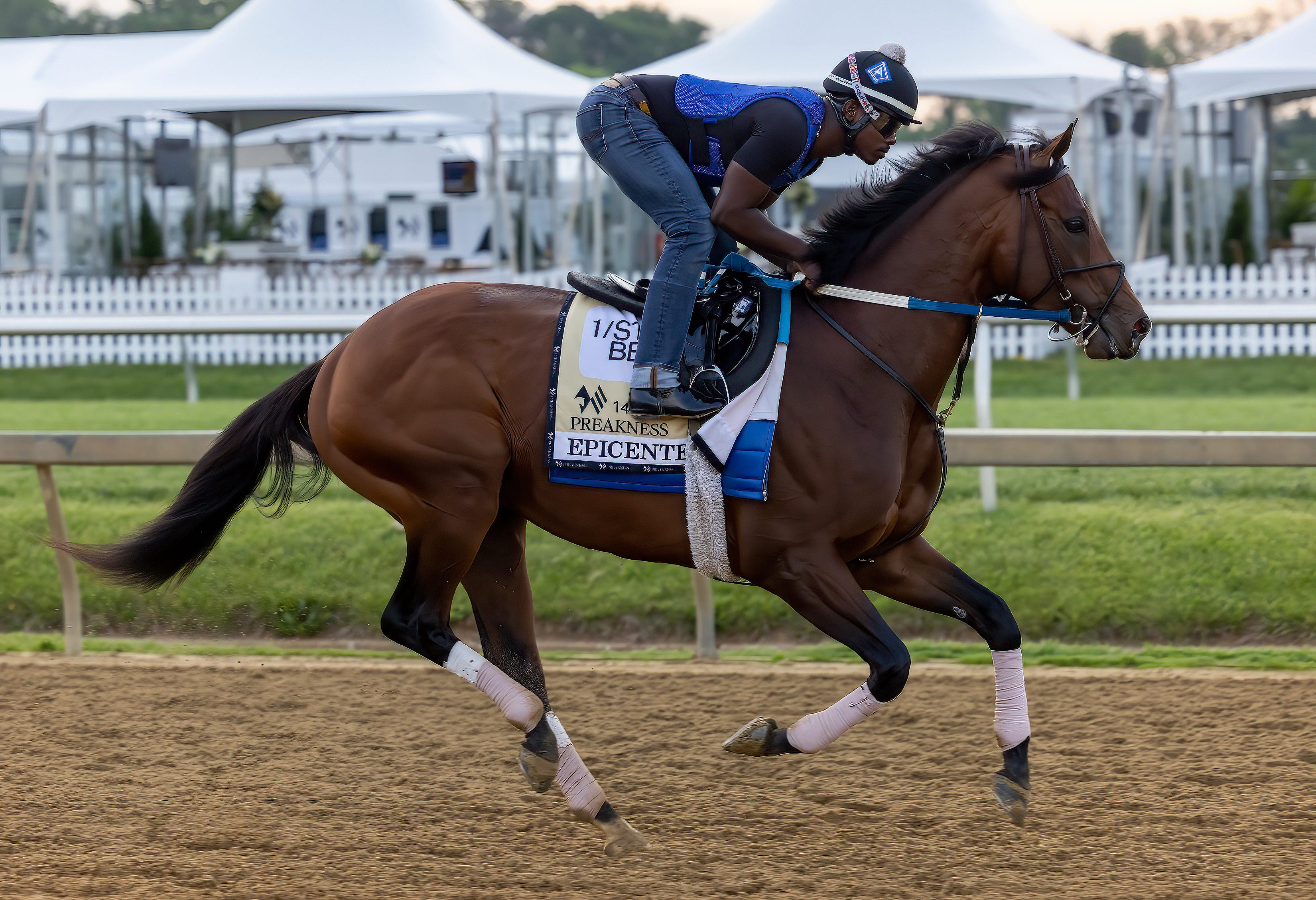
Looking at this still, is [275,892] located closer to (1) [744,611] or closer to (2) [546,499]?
(2) [546,499]

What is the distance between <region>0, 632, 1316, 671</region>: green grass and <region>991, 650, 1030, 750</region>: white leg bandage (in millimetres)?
1470

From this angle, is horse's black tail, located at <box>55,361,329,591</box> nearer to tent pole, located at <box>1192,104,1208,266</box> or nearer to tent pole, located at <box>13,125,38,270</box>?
tent pole, located at <box>1192,104,1208,266</box>

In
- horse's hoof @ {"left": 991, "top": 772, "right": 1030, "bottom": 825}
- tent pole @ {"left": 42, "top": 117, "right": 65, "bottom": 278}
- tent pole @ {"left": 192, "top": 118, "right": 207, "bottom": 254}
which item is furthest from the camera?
tent pole @ {"left": 192, "top": 118, "right": 207, "bottom": 254}

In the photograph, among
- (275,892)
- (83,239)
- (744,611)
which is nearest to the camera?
A: (275,892)

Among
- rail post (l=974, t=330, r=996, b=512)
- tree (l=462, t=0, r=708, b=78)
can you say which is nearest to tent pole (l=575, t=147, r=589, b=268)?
rail post (l=974, t=330, r=996, b=512)

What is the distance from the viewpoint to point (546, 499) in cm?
389

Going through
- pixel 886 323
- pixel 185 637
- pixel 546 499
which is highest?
pixel 886 323

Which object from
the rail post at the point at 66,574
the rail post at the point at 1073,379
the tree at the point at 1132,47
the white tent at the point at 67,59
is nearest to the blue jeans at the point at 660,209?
the rail post at the point at 66,574

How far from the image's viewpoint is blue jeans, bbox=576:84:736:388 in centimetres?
362

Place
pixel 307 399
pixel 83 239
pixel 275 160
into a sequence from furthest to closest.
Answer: pixel 275 160
pixel 83 239
pixel 307 399

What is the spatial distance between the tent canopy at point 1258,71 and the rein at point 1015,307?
11948mm

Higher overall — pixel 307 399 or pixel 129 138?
pixel 129 138

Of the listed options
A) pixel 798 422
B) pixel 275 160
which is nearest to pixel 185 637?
pixel 798 422

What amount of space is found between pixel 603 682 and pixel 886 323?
7.20 ft
